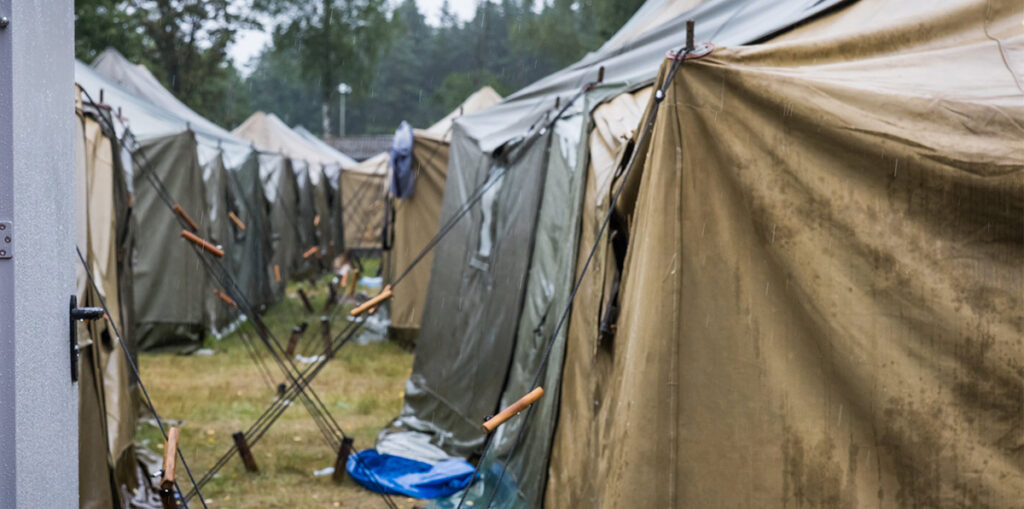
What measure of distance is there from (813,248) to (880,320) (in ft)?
0.91

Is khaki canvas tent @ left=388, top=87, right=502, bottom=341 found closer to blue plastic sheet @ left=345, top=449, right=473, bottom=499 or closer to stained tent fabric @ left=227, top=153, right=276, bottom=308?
stained tent fabric @ left=227, top=153, right=276, bottom=308

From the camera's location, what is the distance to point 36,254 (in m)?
2.00

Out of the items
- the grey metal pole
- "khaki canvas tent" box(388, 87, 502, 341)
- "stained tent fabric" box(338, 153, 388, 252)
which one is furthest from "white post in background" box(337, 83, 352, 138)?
"khaki canvas tent" box(388, 87, 502, 341)

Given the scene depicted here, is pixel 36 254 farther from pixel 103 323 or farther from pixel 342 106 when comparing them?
pixel 342 106

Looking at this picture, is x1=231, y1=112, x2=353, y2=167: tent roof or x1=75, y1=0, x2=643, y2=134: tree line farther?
x1=75, y1=0, x2=643, y2=134: tree line

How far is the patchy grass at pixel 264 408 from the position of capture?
5.56 meters

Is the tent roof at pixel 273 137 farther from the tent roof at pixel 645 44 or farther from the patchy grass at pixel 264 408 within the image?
the tent roof at pixel 645 44

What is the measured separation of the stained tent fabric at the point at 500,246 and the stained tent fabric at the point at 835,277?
1.48 metres

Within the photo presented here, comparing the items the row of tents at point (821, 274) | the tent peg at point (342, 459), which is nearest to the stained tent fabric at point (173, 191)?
→ the tent peg at point (342, 459)

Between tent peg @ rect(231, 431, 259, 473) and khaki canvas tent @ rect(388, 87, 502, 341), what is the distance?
156 inches

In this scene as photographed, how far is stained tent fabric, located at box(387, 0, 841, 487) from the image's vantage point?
520 centimetres

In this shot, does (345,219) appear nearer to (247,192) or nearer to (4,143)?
(247,192)

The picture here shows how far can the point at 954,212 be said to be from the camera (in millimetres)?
2381

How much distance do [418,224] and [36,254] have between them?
7999 millimetres
